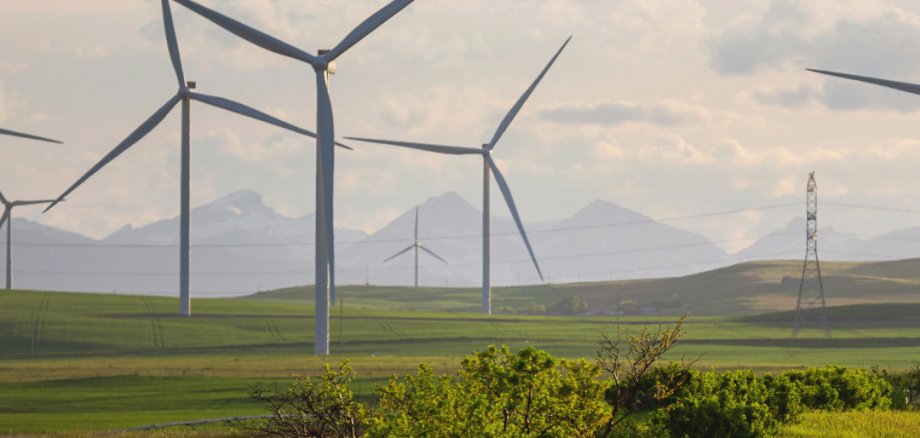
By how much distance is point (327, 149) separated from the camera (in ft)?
259

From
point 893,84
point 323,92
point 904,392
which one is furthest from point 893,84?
point 323,92

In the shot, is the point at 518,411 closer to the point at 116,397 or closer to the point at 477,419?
the point at 477,419

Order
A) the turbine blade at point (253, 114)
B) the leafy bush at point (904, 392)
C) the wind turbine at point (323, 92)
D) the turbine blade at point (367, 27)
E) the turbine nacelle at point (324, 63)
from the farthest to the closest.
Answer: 1. the turbine blade at point (253, 114)
2. the turbine nacelle at point (324, 63)
3. the turbine blade at point (367, 27)
4. the wind turbine at point (323, 92)
5. the leafy bush at point (904, 392)

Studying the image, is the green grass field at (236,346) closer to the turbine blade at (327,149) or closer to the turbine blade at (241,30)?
the turbine blade at (327,149)

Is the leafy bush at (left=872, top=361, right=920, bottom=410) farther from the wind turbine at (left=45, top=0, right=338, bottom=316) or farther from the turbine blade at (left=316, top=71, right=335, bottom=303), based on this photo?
the wind turbine at (left=45, top=0, right=338, bottom=316)

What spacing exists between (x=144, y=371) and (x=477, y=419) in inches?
2280

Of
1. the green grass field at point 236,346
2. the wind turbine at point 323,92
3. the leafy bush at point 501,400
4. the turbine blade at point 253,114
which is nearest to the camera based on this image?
the leafy bush at point 501,400

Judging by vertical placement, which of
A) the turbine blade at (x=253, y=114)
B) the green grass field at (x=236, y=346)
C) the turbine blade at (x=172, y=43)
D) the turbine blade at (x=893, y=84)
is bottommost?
the green grass field at (x=236, y=346)

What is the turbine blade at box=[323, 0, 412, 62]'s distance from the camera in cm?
7869

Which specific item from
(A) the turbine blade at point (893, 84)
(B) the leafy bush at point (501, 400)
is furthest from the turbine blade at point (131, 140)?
(B) the leafy bush at point (501, 400)

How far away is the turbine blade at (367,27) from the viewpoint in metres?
78.7

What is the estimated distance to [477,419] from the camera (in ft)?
61.8

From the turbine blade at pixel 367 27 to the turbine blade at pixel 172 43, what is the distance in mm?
27118

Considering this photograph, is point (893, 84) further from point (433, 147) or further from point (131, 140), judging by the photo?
point (433, 147)
